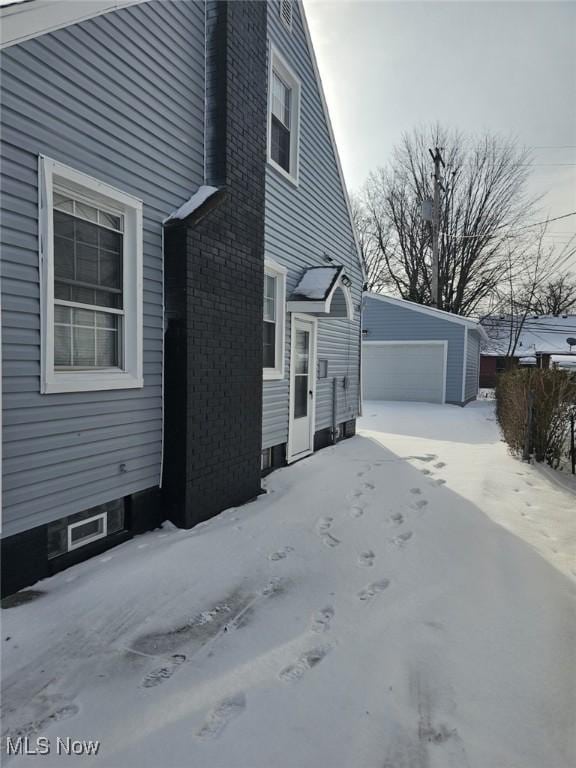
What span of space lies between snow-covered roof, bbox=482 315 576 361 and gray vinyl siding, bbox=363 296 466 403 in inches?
482

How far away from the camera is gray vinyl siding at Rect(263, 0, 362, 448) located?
6535 mm

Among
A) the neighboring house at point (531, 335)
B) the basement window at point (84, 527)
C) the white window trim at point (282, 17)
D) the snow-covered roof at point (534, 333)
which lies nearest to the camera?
the basement window at point (84, 527)

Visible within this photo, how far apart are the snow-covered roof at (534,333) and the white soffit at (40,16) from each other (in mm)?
27629

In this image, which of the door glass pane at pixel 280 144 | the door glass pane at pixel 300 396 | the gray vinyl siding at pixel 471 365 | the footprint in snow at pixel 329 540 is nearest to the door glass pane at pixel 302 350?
the door glass pane at pixel 300 396

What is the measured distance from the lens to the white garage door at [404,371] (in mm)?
17438

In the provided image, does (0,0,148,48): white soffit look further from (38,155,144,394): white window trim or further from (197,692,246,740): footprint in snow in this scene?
(197,692,246,740): footprint in snow

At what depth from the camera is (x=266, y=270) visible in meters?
6.38

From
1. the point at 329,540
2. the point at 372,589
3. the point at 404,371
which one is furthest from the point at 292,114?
the point at 404,371

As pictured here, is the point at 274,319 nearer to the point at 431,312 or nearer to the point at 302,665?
the point at 302,665

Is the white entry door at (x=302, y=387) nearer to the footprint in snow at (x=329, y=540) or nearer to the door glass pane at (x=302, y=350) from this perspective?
the door glass pane at (x=302, y=350)

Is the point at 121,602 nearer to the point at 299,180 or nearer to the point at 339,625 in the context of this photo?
the point at 339,625

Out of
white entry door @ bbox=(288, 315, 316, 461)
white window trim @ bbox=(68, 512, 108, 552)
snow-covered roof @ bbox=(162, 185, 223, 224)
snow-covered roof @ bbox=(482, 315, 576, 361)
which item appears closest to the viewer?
white window trim @ bbox=(68, 512, 108, 552)

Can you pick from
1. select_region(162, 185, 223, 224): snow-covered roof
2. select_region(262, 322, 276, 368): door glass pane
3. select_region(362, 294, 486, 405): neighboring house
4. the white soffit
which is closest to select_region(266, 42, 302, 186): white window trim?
select_region(162, 185, 223, 224): snow-covered roof

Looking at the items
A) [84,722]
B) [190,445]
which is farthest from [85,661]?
[190,445]
